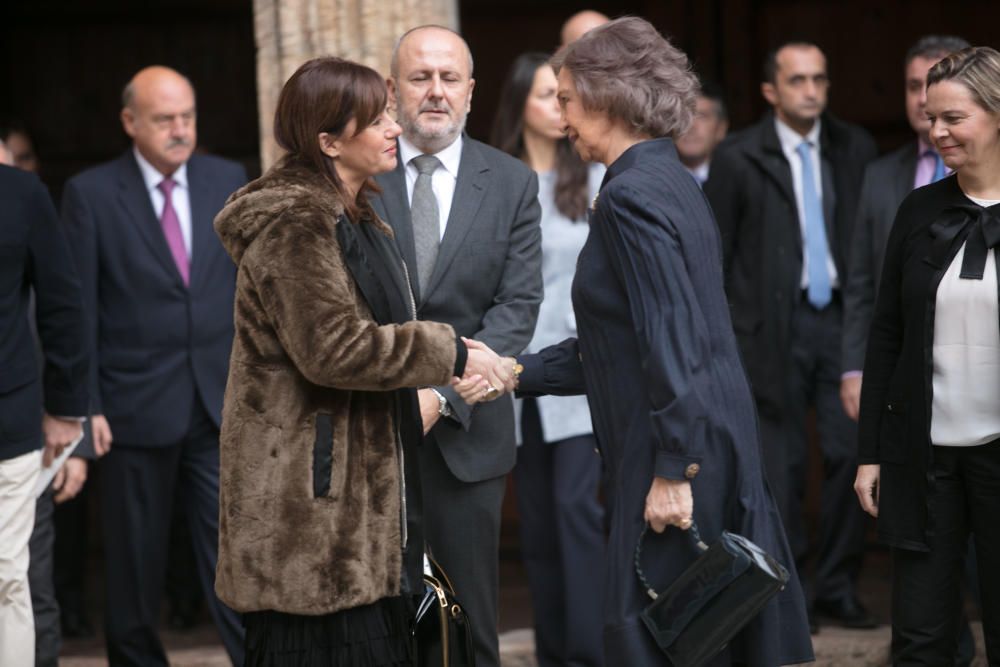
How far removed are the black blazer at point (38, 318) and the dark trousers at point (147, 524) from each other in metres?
0.50

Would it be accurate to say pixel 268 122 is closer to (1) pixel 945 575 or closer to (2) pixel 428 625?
(2) pixel 428 625

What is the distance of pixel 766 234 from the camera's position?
6.27 metres

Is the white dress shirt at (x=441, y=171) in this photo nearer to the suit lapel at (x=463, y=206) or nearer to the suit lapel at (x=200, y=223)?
the suit lapel at (x=463, y=206)

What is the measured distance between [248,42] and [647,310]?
184 inches

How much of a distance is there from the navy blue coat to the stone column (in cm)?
195

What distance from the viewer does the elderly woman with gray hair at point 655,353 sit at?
3.75 metres

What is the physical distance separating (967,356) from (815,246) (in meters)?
1.97

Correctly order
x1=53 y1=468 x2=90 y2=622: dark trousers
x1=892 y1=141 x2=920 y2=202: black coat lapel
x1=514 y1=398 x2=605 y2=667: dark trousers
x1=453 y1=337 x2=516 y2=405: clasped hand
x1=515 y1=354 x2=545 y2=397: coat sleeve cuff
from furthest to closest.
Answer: x1=53 y1=468 x2=90 y2=622: dark trousers < x1=892 y1=141 x2=920 y2=202: black coat lapel < x1=514 y1=398 x2=605 y2=667: dark trousers < x1=515 y1=354 x2=545 y2=397: coat sleeve cuff < x1=453 y1=337 x2=516 y2=405: clasped hand

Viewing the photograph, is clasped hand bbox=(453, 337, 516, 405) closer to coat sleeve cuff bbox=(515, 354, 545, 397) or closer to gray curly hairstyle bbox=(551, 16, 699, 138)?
coat sleeve cuff bbox=(515, 354, 545, 397)

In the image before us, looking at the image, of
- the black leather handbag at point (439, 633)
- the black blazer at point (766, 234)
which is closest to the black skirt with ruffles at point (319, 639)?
the black leather handbag at point (439, 633)

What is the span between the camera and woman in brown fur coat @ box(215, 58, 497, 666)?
3.81 meters

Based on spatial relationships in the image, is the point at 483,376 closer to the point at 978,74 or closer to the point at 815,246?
the point at 978,74

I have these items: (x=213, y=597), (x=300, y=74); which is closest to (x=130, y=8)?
(x=213, y=597)

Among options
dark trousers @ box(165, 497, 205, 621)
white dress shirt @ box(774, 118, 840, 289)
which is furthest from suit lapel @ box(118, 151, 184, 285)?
white dress shirt @ box(774, 118, 840, 289)
